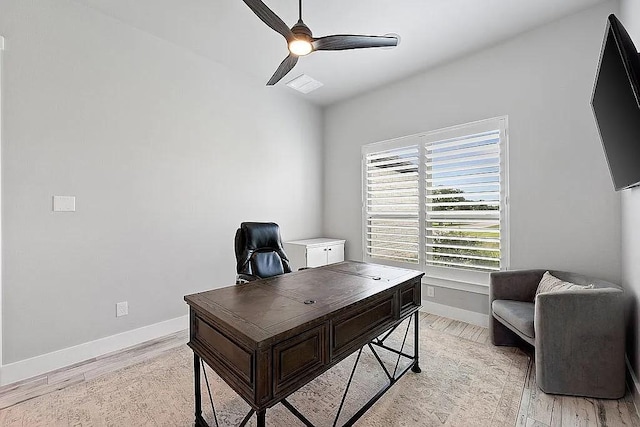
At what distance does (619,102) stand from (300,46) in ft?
6.20

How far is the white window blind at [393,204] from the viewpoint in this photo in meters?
3.73

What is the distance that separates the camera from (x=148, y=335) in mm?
2857

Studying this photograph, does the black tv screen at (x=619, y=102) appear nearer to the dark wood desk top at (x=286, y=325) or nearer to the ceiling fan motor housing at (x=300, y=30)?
the dark wood desk top at (x=286, y=325)

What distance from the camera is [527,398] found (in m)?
1.92

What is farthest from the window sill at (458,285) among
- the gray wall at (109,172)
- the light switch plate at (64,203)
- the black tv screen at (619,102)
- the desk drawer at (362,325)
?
the light switch plate at (64,203)

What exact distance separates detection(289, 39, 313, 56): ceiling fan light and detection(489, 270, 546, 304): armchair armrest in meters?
2.60

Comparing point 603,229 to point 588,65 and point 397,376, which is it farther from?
point 397,376

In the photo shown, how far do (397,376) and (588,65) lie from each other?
3142mm

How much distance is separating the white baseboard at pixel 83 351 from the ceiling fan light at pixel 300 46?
290cm

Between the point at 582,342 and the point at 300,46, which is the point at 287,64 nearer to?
the point at 300,46

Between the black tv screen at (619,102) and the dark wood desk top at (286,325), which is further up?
the black tv screen at (619,102)

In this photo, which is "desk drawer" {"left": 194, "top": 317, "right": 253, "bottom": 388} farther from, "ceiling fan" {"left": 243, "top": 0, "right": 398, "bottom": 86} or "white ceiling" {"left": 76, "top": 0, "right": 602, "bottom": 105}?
"white ceiling" {"left": 76, "top": 0, "right": 602, "bottom": 105}

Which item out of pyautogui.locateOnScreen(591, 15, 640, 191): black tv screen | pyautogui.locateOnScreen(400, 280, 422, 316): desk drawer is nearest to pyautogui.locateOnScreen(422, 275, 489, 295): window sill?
pyautogui.locateOnScreen(400, 280, 422, 316): desk drawer

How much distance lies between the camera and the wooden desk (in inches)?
46.3
